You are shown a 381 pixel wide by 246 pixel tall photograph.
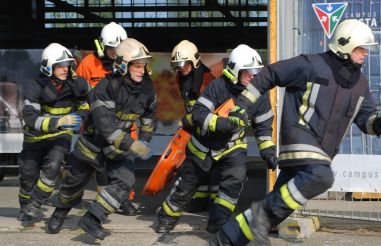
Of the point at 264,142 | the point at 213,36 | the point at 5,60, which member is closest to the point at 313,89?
the point at 264,142

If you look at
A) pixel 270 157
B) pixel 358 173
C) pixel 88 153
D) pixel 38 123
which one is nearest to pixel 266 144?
pixel 270 157

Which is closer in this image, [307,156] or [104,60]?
[307,156]

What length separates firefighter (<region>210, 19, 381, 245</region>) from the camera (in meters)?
4.95

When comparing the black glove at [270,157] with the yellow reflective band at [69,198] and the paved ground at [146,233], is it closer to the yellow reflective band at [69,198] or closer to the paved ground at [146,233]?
the paved ground at [146,233]

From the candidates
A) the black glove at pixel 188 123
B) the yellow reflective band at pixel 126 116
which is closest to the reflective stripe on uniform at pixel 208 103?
the black glove at pixel 188 123

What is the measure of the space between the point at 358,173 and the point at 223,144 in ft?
3.86

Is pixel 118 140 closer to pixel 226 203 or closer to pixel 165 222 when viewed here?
pixel 165 222

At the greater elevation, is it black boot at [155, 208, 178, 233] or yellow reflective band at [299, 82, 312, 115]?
yellow reflective band at [299, 82, 312, 115]

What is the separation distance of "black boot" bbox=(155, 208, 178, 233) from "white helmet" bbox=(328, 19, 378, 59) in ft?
7.21

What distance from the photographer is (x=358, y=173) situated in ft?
20.6

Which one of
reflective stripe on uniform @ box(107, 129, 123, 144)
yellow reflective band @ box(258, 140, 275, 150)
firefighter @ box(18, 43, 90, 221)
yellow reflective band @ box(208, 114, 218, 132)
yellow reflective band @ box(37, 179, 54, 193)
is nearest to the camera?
yellow reflective band @ box(208, 114, 218, 132)

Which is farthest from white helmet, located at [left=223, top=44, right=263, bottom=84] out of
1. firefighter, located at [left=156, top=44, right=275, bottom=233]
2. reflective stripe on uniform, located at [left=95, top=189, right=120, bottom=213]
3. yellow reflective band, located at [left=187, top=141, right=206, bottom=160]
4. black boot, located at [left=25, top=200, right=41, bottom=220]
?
black boot, located at [left=25, top=200, right=41, bottom=220]

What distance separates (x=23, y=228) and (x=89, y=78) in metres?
1.69

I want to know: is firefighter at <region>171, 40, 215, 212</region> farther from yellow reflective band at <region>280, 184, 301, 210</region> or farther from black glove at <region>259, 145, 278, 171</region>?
yellow reflective band at <region>280, 184, 301, 210</region>
